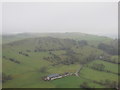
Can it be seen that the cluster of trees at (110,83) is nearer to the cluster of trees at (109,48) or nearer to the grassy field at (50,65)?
the grassy field at (50,65)

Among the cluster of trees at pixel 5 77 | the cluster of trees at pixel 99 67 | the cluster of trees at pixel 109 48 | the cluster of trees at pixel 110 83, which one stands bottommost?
the cluster of trees at pixel 110 83

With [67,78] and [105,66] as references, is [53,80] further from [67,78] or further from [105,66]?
[105,66]

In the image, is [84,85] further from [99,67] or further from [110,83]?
[99,67]

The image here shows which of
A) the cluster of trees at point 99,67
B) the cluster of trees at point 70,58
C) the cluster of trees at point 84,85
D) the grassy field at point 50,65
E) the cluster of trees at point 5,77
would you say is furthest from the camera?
the cluster of trees at point 70,58

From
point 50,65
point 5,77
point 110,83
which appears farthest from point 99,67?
point 5,77

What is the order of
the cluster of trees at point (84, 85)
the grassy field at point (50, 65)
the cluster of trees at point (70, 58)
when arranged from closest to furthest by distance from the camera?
the cluster of trees at point (84, 85) < the grassy field at point (50, 65) < the cluster of trees at point (70, 58)

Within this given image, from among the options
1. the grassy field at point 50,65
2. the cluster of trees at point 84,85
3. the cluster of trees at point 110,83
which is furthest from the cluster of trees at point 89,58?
the cluster of trees at point 84,85

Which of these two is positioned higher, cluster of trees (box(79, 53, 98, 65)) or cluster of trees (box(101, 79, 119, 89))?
cluster of trees (box(79, 53, 98, 65))

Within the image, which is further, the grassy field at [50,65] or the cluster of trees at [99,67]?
the cluster of trees at [99,67]

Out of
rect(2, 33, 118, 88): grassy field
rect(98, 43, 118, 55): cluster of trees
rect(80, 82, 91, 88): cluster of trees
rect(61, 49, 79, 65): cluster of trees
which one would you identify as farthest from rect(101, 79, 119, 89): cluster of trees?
rect(98, 43, 118, 55): cluster of trees

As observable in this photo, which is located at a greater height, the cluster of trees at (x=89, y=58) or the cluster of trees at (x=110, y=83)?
the cluster of trees at (x=89, y=58)

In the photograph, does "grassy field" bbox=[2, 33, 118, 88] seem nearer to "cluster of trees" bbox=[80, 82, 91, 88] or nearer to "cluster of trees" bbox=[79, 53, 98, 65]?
"cluster of trees" bbox=[79, 53, 98, 65]
